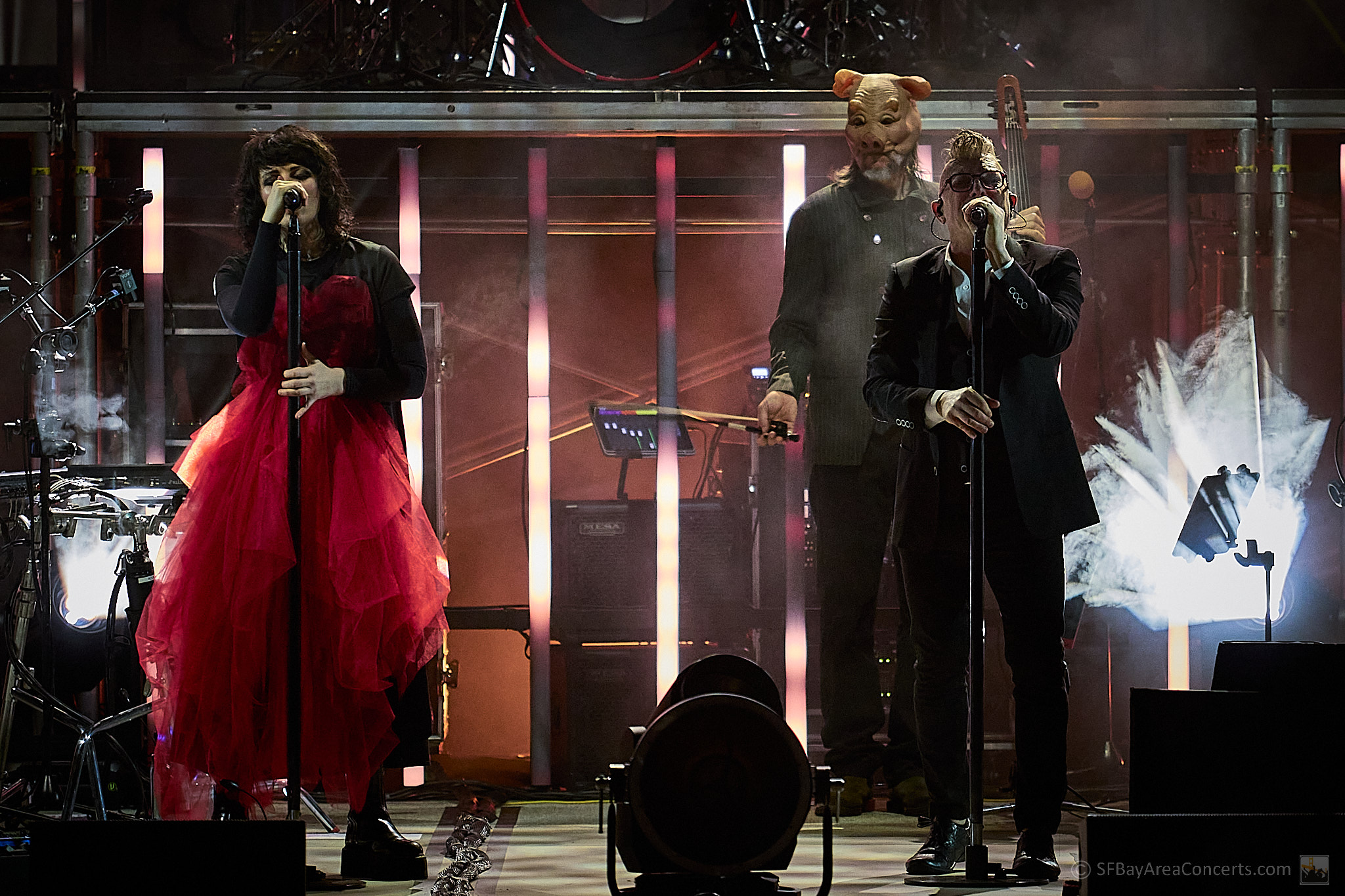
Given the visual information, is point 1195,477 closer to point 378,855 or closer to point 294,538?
point 378,855

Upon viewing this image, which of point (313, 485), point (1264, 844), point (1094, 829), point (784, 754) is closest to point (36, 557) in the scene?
point (313, 485)

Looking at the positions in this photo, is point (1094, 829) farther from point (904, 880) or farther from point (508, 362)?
point (508, 362)

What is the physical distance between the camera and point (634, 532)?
4453 millimetres

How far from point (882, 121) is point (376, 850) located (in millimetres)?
2292

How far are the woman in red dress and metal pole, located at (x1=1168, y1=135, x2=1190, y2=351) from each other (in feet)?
8.77

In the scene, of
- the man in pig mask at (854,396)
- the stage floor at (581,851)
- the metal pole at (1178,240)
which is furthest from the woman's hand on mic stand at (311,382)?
the metal pole at (1178,240)

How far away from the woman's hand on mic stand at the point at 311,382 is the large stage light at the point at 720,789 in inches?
39.1

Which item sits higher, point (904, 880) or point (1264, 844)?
point (1264, 844)

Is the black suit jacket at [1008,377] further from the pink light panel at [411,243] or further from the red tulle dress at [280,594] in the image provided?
the pink light panel at [411,243]

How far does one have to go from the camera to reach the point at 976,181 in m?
2.85

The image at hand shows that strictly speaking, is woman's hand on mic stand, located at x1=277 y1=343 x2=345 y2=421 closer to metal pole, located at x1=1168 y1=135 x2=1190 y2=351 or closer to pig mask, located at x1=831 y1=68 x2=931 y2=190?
pig mask, located at x1=831 y1=68 x2=931 y2=190

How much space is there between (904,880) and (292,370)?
1666 millimetres

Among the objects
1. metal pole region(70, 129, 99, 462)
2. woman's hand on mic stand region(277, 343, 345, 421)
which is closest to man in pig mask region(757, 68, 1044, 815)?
woman's hand on mic stand region(277, 343, 345, 421)

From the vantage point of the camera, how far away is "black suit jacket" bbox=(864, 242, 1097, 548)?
2.81 m
